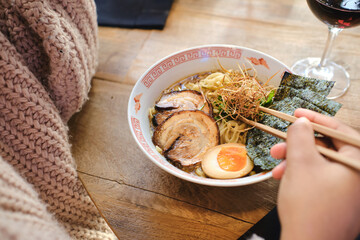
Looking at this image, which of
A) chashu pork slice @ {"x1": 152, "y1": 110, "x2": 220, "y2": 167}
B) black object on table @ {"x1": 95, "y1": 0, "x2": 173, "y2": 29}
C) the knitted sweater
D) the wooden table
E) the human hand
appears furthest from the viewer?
black object on table @ {"x1": 95, "y1": 0, "x2": 173, "y2": 29}

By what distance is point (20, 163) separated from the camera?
88cm

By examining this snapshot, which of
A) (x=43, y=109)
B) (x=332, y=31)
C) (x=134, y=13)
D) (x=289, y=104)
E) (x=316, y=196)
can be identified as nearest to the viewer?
(x=316, y=196)

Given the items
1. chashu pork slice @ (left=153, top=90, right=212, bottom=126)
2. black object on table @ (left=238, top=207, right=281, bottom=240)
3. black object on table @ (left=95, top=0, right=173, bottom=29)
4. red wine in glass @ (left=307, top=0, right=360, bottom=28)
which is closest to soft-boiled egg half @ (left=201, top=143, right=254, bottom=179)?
chashu pork slice @ (left=153, top=90, right=212, bottom=126)

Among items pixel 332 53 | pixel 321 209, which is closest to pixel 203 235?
pixel 321 209

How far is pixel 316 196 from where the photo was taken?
0.64m

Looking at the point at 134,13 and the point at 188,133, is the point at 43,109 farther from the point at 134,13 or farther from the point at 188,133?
the point at 134,13

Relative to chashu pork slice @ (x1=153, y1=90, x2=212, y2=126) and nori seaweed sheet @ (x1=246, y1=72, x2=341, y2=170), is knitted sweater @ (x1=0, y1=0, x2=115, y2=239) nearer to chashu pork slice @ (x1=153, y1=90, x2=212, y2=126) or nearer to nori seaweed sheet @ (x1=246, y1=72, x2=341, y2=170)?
chashu pork slice @ (x1=153, y1=90, x2=212, y2=126)

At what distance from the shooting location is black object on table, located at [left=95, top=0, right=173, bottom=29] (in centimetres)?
160

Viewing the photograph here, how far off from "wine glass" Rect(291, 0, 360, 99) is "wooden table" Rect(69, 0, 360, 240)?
0.04 metres

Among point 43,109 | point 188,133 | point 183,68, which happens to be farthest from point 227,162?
point 43,109

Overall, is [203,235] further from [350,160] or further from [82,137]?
[82,137]

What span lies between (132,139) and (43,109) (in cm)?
36

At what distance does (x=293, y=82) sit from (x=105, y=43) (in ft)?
3.25

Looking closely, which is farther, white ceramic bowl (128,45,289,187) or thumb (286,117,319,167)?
white ceramic bowl (128,45,289,187)
